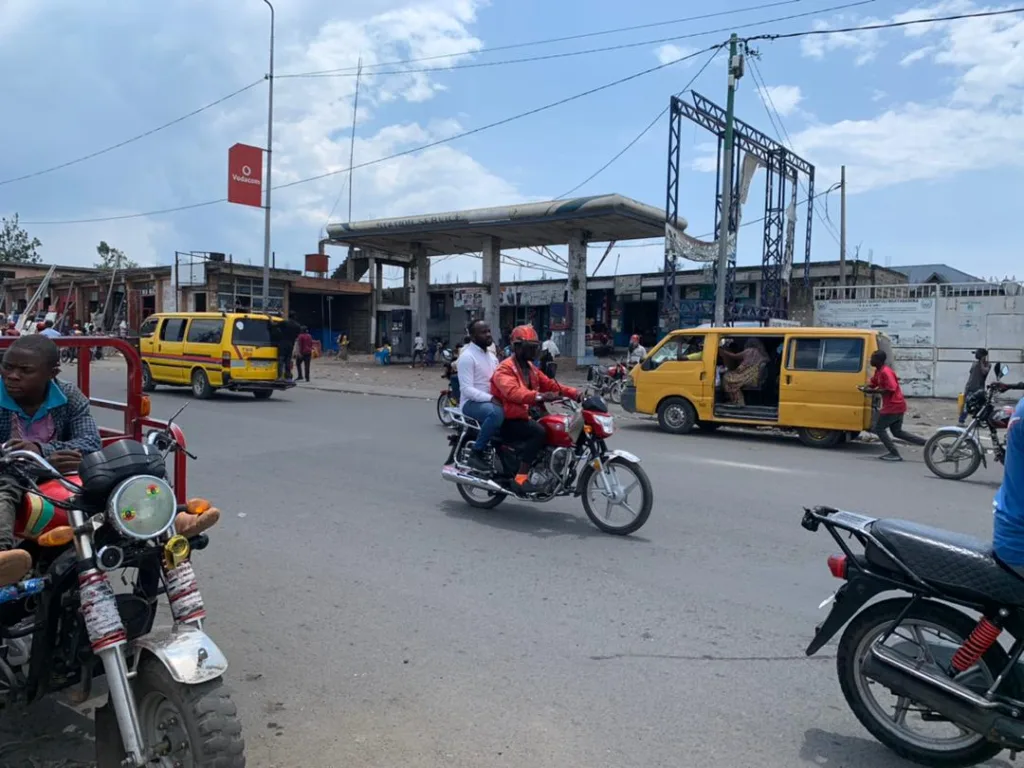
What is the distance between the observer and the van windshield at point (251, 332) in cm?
1712

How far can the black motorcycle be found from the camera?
2951 millimetres

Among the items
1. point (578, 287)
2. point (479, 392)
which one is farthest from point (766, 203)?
point (479, 392)

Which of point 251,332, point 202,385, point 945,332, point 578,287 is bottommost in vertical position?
point 202,385

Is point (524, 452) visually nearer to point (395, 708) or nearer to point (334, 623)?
point (334, 623)

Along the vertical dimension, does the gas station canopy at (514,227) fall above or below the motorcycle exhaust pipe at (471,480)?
above

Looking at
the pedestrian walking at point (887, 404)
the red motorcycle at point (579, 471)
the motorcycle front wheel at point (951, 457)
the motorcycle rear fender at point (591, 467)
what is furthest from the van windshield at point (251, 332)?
the motorcycle front wheel at point (951, 457)

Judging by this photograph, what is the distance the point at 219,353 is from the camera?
17.1 metres

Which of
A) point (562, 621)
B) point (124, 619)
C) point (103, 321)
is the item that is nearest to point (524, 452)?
point (562, 621)

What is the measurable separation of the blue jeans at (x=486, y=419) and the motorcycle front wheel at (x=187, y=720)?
4.55 meters

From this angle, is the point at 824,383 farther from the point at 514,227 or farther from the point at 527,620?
the point at 514,227

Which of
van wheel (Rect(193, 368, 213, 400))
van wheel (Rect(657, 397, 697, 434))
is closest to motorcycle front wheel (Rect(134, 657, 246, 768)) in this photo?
van wheel (Rect(657, 397, 697, 434))

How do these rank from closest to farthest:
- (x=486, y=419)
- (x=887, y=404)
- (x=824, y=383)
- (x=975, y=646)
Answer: (x=975, y=646)
(x=486, y=419)
(x=887, y=404)
(x=824, y=383)

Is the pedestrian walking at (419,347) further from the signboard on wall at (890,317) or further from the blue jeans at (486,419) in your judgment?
the blue jeans at (486,419)

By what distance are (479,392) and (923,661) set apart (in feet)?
15.9
